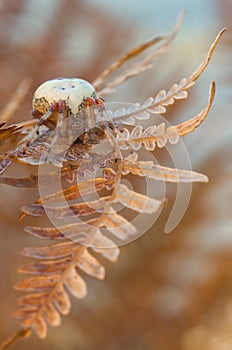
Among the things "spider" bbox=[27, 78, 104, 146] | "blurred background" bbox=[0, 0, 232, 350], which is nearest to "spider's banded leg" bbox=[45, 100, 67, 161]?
"spider" bbox=[27, 78, 104, 146]

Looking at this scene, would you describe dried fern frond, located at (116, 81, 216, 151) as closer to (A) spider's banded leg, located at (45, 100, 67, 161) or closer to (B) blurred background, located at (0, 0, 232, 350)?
(A) spider's banded leg, located at (45, 100, 67, 161)

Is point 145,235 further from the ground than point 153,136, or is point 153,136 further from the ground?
point 145,235

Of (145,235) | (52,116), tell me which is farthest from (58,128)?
(145,235)

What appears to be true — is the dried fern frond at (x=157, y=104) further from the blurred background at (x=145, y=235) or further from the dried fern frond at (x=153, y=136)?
the blurred background at (x=145, y=235)

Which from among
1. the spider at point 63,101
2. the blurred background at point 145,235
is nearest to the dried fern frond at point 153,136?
the spider at point 63,101

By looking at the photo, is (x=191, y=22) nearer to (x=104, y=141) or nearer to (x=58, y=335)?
(x=58, y=335)

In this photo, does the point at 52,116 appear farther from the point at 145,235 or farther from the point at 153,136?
the point at 145,235
